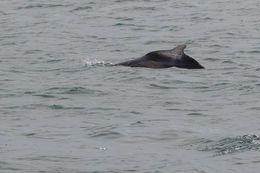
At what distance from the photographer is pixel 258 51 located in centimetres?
2803

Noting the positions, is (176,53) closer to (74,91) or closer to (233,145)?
(74,91)

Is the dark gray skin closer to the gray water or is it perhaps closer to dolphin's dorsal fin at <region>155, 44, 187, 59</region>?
dolphin's dorsal fin at <region>155, 44, 187, 59</region>

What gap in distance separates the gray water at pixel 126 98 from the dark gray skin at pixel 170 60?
0.37 m

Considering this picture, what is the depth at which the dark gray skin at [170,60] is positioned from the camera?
24.7m

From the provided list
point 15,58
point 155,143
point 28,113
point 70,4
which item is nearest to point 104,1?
point 70,4

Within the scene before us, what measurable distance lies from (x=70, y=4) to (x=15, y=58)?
55.7ft

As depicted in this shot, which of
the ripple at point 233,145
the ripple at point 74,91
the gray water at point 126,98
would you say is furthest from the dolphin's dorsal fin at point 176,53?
the ripple at point 233,145

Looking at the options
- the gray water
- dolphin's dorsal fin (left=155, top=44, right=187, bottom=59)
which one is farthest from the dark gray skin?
the gray water

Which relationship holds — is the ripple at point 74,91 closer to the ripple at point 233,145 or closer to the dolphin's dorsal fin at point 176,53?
the dolphin's dorsal fin at point 176,53

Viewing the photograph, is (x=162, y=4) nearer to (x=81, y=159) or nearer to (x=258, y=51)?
(x=258, y=51)

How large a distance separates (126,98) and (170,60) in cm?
427

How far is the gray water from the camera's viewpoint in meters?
15.4

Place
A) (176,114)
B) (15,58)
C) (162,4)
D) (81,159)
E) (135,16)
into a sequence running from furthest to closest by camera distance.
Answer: (162,4) → (135,16) → (15,58) → (176,114) → (81,159)

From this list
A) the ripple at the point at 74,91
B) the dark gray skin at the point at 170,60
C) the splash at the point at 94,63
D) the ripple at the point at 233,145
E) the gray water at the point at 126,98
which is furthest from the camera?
the splash at the point at 94,63
